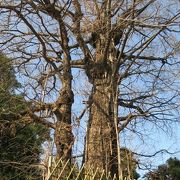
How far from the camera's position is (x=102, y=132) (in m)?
8.12

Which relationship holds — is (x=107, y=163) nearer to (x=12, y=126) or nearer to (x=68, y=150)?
(x=68, y=150)

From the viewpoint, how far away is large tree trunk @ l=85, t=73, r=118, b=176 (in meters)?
7.76

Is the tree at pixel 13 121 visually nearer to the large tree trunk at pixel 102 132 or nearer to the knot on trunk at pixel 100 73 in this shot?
the large tree trunk at pixel 102 132

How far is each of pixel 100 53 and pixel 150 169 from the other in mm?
2407

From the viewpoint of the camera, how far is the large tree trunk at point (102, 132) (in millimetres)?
7758

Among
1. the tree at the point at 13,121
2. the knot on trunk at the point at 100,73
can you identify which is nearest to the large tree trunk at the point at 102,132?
the knot on trunk at the point at 100,73

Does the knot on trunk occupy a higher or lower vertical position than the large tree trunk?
higher

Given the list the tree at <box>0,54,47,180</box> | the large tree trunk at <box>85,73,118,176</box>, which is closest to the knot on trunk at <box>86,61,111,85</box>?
the large tree trunk at <box>85,73,118,176</box>

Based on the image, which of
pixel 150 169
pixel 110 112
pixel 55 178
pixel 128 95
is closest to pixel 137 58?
pixel 128 95

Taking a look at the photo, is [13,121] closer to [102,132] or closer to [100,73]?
[102,132]

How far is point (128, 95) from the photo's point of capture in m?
9.62

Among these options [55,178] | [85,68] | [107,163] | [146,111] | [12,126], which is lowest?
[55,178]

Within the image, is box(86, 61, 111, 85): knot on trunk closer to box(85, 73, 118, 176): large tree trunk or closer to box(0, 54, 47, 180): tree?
box(85, 73, 118, 176): large tree trunk

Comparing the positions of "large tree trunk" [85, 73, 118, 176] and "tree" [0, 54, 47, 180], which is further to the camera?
"tree" [0, 54, 47, 180]
